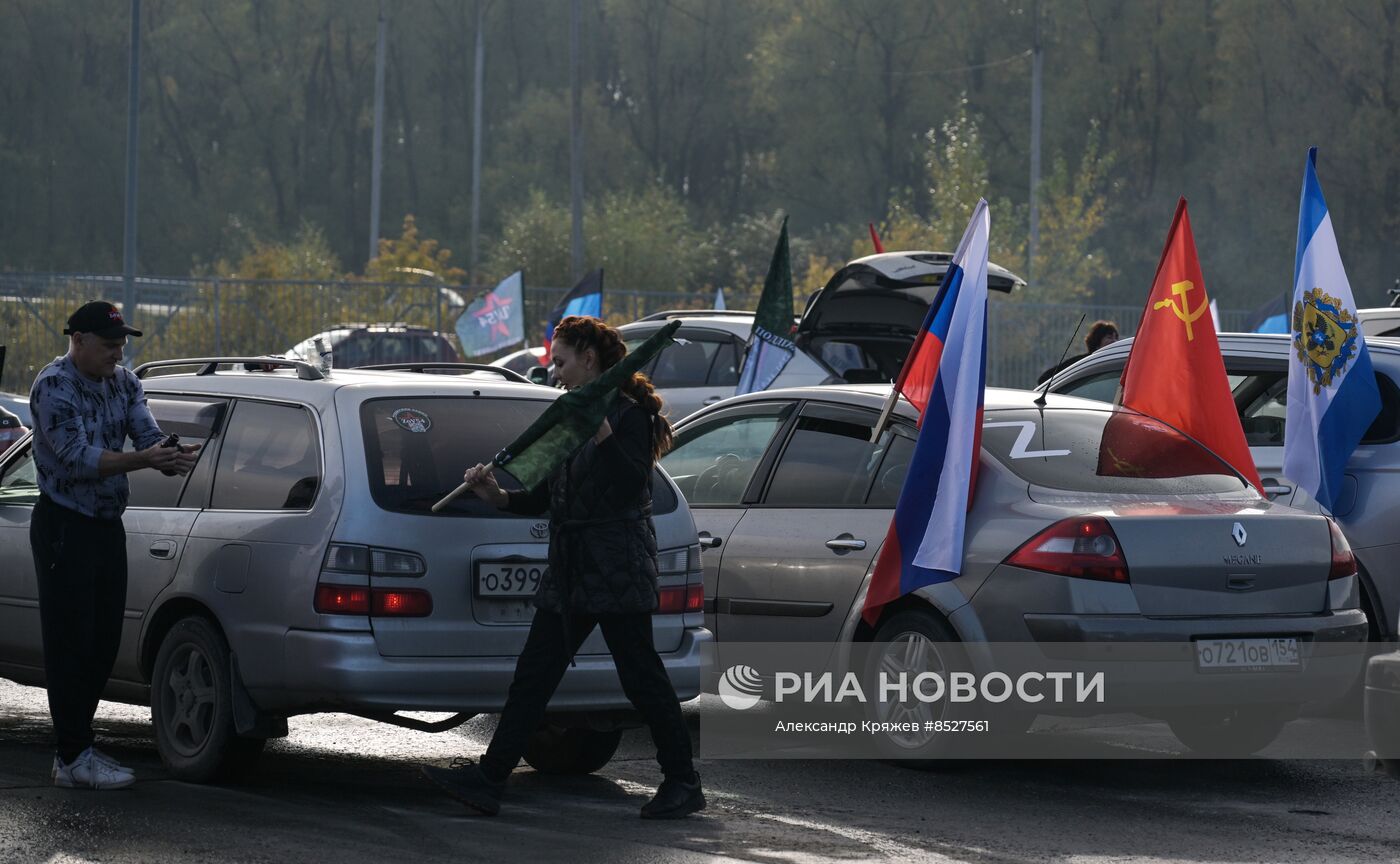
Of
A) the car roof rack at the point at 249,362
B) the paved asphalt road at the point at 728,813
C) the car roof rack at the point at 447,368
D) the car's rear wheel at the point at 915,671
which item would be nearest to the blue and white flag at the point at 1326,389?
the paved asphalt road at the point at 728,813

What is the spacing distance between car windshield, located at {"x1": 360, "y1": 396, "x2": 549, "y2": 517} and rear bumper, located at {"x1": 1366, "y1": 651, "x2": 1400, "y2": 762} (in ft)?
10.4

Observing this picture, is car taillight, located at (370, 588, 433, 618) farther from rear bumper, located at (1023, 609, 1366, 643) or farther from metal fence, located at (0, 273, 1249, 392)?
metal fence, located at (0, 273, 1249, 392)

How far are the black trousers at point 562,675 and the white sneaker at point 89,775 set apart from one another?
1.33 meters

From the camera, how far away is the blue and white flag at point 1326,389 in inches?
372

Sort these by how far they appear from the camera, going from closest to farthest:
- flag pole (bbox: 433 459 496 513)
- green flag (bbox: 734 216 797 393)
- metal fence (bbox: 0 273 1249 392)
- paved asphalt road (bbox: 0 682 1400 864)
A: paved asphalt road (bbox: 0 682 1400 864) → flag pole (bbox: 433 459 496 513) → green flag (bbox: 734 216 797 393) → metal fence (bbox: 0 273 1249 392)

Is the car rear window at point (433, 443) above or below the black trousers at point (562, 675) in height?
above

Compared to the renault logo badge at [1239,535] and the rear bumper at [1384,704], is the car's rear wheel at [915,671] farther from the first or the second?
the rear bumper at [1384,704]

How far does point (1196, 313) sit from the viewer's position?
9.18 metres

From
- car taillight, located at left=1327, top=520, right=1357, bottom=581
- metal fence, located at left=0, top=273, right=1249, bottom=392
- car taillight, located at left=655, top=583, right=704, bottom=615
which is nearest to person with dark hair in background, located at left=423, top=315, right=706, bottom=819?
car taillight, located at left=655, top=583, right=704, bottom=615

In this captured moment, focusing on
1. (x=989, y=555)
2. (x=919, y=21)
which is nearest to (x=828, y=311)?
(x=989, y=555)

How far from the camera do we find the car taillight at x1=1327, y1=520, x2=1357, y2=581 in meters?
7.77

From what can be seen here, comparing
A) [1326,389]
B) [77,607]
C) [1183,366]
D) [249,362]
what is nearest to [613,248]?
[1326,389]

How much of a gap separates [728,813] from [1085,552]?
1.57 m

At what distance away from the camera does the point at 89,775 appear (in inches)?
279
